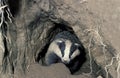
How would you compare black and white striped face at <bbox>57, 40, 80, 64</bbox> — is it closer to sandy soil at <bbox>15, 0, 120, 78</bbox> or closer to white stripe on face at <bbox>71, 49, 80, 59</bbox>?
white stripe on face at <bbox>71, 49, 80, 59</bbox>

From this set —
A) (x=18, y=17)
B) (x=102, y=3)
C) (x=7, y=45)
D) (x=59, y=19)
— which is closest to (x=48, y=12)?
(x=59, y=19)

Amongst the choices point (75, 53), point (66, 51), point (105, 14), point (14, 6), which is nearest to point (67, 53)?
point (66, 51)

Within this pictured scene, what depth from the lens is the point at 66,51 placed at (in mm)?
3820

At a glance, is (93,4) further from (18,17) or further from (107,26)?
(18,17)

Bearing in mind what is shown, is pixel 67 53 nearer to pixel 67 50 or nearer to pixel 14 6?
pixel 67 50

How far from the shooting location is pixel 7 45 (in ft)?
10.0

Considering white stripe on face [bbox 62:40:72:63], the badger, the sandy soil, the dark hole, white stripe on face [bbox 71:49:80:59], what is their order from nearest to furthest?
the sandy soil, the dark hole, white stripe on face [bbox 62:40:72:63], the badger, white stripe on face [bbox 71:49:80:59]

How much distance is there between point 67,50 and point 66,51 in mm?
21

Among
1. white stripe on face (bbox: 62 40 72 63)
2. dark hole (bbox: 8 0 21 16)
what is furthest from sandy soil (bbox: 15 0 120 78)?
white stripe on face (bbox: 62 40 72 63)

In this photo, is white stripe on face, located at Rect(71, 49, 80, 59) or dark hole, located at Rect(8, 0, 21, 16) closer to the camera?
dark hole, located at Rect(8, 0, 21, 16)

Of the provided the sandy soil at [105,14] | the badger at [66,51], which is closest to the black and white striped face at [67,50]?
the badger at [66,51]

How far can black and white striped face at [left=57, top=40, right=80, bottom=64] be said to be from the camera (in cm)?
378

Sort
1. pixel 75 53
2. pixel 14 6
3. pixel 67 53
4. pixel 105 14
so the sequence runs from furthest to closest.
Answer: pixel 75 53 → pixel 67 53 → pixel 14 6 → pixel 105 14

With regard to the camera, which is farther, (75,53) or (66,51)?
Result: (75,53)
